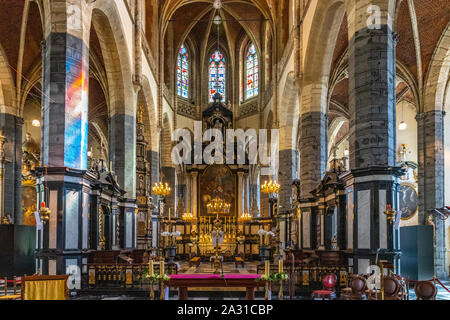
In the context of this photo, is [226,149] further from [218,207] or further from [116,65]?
[116,65]

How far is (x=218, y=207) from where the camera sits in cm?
3017

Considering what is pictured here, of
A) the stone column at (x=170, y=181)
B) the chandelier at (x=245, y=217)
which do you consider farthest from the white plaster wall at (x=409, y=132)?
the stone column at (x=170, y=181)

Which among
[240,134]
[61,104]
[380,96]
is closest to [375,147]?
[380,96]

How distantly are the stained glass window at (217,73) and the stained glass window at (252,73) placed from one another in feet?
7.27

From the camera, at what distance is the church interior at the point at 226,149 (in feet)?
34.1

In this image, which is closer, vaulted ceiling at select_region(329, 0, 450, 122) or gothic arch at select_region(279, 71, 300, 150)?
vaulted ceiling at select_region(329, 0, 450, 122)

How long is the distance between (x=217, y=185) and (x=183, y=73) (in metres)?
10.2

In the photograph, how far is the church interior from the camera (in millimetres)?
10406

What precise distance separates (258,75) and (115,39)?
17.9 metres

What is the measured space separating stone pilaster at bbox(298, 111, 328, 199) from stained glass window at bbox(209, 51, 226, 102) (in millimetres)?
18627

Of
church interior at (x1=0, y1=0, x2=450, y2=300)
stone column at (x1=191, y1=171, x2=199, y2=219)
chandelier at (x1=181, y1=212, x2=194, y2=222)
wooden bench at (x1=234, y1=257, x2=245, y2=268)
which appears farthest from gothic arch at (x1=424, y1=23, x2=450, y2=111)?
stone column at (x1=191, y1=171, x2=199, y2=219)

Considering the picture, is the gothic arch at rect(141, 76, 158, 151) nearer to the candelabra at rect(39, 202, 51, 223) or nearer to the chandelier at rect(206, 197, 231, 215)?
the chandelier at rect(206, 197, 231, 215)

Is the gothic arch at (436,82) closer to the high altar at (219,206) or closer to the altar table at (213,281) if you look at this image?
the high altar at (219,206)
